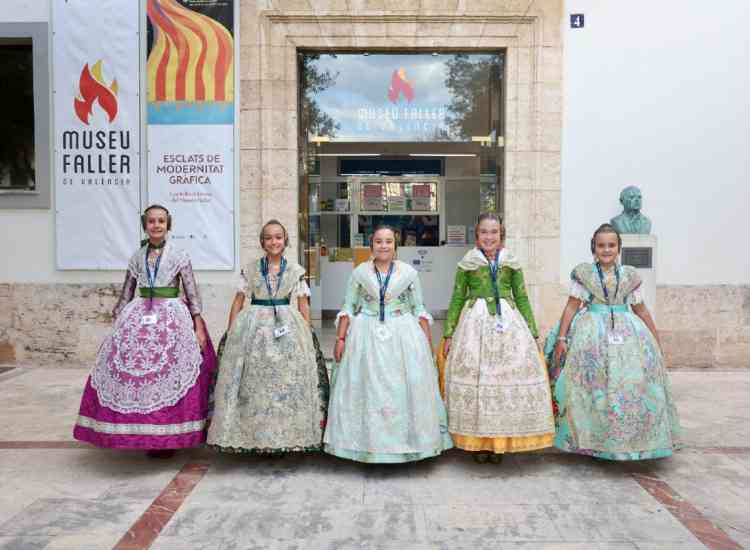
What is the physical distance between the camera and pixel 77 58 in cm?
774

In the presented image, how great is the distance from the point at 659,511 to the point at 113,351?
3.37 m

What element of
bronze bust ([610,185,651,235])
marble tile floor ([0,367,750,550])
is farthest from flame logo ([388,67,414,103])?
marble tile floor ([0,367,750,550])

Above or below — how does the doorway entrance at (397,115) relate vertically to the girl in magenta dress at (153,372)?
above

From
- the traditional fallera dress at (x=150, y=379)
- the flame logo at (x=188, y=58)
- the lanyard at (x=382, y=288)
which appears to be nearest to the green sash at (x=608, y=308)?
the lanyard at (x=382, y=288)

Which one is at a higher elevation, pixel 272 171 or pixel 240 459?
pixel 272 171

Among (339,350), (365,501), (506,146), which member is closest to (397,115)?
(506,146)

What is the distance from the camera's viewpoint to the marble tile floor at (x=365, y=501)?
3.44 meters

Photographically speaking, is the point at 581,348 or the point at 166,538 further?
the point at 581,348

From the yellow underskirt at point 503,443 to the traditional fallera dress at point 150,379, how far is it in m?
1.70

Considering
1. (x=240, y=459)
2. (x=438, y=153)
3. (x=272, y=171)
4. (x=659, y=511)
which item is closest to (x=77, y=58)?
(x=272, y=171)

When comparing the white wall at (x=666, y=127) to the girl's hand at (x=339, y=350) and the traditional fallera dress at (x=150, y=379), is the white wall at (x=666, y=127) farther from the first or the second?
the traditional fallera dress at (x=150, y=379)

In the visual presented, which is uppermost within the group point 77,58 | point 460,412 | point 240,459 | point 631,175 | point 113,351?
point 77,58

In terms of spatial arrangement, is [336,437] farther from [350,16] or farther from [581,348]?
[350,16]

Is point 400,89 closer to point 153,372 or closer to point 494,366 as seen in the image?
point 494,366
